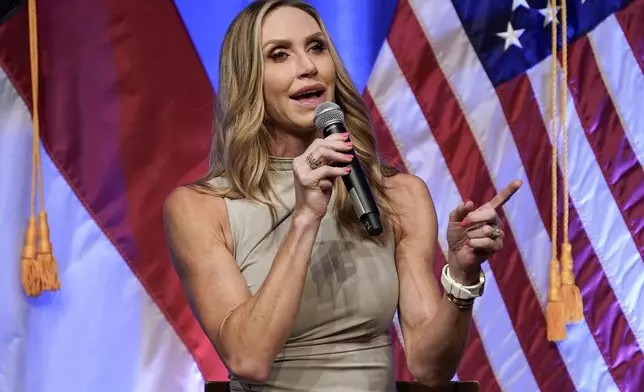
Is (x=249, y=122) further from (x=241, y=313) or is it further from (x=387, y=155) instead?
(x=387, y=155)

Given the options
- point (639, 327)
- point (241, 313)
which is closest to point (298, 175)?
point (241, 313)

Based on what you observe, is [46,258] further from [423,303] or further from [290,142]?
[423,303]

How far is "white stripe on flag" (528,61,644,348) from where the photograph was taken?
2.63 metres

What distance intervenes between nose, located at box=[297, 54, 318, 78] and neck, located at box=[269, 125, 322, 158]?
0.13 meters

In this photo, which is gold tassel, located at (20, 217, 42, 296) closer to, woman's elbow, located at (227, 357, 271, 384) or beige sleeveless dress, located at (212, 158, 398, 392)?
beige sleeveless dress, located at (212, 158, 398, 392)

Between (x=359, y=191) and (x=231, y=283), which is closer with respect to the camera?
(x=359, y=191)

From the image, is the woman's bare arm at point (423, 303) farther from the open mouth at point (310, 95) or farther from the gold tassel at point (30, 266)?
the gold tassel at point (30, 266)

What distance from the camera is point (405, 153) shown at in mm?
2674

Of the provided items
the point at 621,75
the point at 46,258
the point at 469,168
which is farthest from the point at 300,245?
the point at 621,75

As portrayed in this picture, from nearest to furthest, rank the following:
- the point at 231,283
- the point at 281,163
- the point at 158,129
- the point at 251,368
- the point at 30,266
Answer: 1. the point at 251,368
2. the point at 231,283
3. the point at 281,163
4. the point at 30,266
5. the point at 158,129

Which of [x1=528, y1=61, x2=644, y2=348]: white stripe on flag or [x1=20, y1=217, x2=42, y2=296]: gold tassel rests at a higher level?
[x1=20, y1=217, x2=42, y2=296]: gold tassel

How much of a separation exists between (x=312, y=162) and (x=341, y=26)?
1.36 m

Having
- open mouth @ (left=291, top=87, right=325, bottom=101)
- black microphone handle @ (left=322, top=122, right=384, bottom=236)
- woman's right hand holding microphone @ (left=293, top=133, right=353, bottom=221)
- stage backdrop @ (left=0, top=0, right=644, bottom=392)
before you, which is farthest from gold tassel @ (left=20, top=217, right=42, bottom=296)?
black microphone handle @ (left=322, top=122, right=384, bottom=236)

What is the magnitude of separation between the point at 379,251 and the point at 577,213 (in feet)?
3.76
